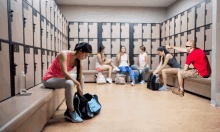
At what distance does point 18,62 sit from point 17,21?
451 mm

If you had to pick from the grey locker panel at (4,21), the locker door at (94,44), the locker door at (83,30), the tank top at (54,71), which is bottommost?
the tank top at (54,71)

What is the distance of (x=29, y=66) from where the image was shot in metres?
2.01

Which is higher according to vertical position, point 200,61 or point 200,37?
point 200,37

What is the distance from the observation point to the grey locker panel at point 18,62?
1.60 meters

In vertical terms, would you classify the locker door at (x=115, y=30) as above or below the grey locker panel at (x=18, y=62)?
above

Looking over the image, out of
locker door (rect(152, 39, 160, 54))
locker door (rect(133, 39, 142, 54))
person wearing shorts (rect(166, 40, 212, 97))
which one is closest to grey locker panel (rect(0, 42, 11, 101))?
person wearing shorts (rect(166, 40, 212, 97))

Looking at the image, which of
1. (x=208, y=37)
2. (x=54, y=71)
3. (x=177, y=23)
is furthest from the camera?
(x=177, y=23)

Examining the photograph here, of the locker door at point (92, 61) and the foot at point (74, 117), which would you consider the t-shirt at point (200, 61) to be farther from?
the locker door at point (92, 61)

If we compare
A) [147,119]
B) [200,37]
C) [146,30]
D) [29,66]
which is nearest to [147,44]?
[146,30]

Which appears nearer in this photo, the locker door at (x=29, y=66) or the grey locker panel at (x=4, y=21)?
the grey locker panel at (x=4, y=21)

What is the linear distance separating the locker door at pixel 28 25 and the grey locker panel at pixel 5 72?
53cm

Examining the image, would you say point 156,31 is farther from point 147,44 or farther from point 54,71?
point 54,71

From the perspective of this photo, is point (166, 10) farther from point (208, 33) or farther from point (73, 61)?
point (73, 61)

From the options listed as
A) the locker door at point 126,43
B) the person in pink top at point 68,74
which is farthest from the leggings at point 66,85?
the locker door at point 126,43
